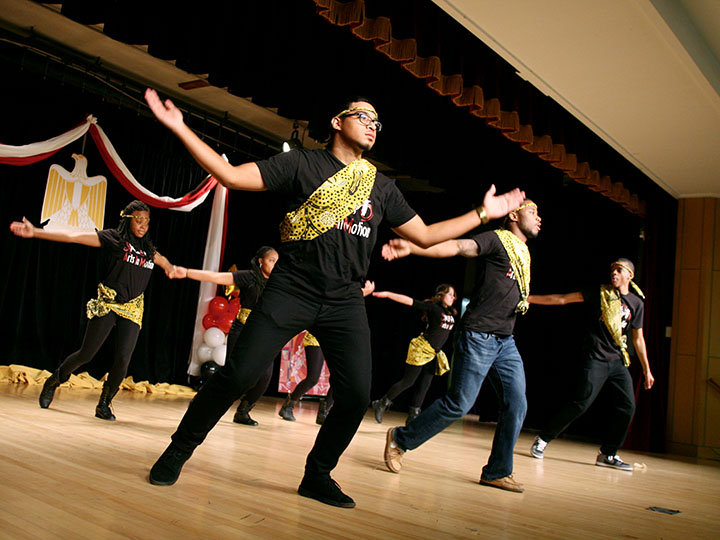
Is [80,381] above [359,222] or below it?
below

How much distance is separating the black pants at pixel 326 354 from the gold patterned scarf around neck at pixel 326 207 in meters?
0.24

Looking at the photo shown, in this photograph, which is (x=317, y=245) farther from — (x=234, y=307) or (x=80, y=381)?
(x=234, y=307)

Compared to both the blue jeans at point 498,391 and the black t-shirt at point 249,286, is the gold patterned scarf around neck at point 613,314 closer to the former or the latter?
the blue jeans at point 498,391

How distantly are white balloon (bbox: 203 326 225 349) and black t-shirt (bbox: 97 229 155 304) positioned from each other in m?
3.81

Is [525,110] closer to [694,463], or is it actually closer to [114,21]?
[114,21]

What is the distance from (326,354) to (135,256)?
2664 mm

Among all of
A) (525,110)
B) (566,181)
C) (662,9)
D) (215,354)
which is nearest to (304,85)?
(525,110)

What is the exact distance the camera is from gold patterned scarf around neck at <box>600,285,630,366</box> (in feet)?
17.2

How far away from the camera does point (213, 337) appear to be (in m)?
8.48

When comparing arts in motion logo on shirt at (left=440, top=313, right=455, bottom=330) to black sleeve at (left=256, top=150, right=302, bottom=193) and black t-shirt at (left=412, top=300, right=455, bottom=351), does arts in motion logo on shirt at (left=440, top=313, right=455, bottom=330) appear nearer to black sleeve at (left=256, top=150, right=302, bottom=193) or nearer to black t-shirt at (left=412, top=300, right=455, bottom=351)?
black t-shirt at (left=412, top=300, right=455, bottom=351)

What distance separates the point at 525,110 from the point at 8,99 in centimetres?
523

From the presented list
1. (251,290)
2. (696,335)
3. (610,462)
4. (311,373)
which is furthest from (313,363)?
(696,335)

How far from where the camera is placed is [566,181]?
Result: 370 inches

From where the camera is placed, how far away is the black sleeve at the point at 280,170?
2369mm
